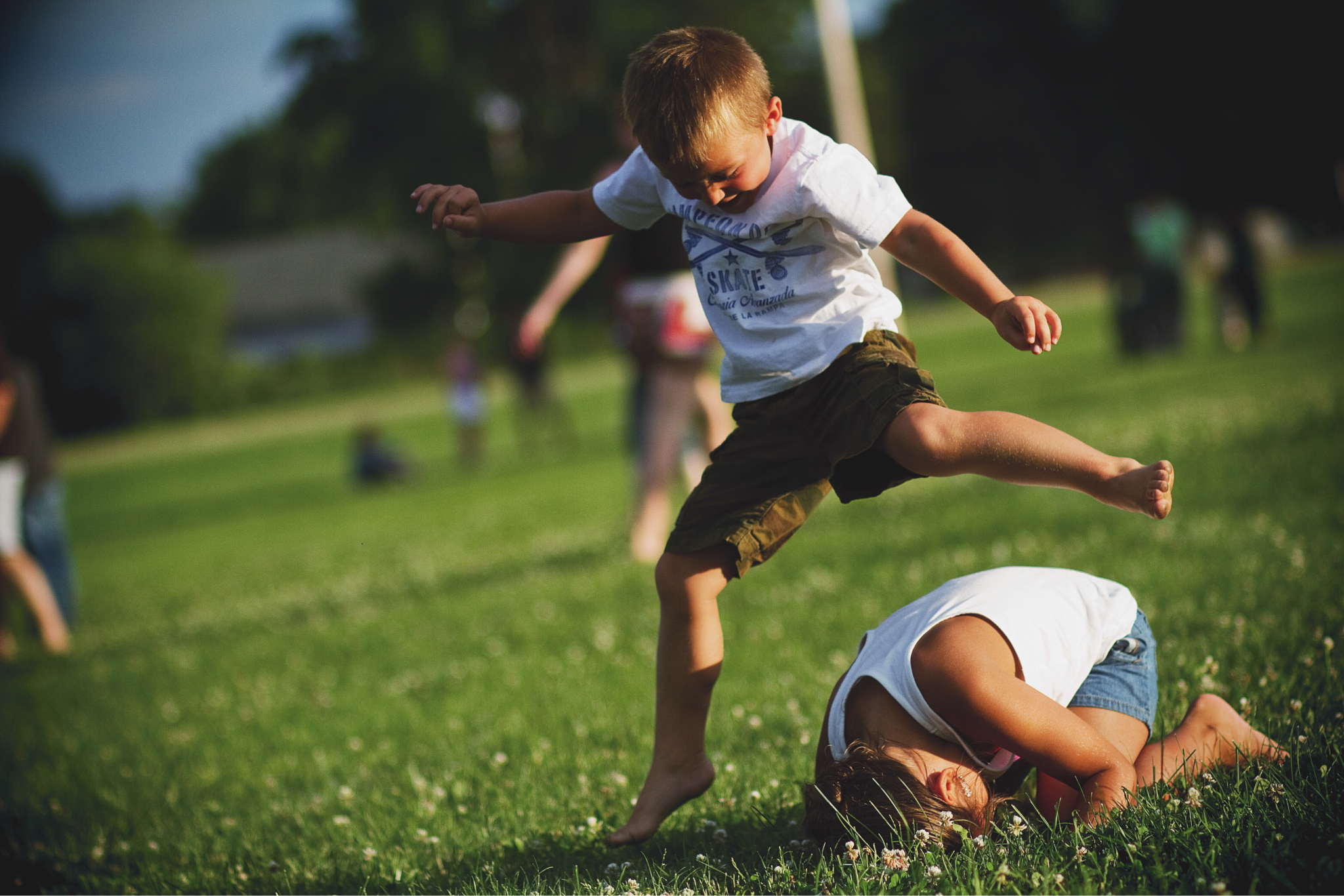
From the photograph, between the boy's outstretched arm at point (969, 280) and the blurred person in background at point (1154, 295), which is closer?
the boy's outstretched arm at point (969, 280)

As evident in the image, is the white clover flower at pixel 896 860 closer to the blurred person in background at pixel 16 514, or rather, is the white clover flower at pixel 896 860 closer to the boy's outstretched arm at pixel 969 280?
the boy's outstretched arm at pixel 969 280

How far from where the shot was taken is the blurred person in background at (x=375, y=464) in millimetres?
20422

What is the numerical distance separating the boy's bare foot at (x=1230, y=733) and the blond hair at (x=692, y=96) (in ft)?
5.96

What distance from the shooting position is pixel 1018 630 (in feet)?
8.57

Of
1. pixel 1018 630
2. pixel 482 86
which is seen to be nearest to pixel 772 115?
pixel 1018 630

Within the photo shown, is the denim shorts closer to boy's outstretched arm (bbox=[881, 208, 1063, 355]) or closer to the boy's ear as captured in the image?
boy's outstretched arm (bbox=[881, 208, 1063, 355])

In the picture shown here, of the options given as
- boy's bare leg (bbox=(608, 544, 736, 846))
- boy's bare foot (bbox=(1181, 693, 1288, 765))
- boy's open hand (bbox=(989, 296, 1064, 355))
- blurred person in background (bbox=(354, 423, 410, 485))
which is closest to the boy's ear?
boy's open hand (bbox=(989, 296, 1064, 355))

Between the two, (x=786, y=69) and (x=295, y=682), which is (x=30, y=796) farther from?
(x=786, y=69)

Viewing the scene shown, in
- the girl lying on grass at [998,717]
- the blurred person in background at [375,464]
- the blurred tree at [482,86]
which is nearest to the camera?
the girl lying on grass at [998,717]

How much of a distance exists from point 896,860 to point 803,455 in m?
1.08

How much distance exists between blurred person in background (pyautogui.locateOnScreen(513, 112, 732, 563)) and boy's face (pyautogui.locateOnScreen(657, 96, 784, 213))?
348 cm

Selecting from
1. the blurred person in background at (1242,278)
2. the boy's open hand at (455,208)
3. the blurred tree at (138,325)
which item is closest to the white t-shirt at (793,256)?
the boy's open hand at (455,208)

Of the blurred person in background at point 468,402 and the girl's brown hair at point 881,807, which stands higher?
the girl's brown hair at point 881,807

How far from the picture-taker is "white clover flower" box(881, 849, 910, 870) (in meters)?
2.38
